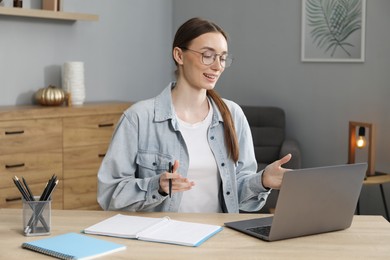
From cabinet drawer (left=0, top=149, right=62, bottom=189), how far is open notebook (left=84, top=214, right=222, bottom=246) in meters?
2.45

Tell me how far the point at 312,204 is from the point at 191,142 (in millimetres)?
680

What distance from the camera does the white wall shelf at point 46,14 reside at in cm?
485

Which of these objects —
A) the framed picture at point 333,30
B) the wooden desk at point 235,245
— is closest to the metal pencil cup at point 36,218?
the wooden desk at point 235,245

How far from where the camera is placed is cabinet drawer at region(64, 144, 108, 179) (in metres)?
5.02

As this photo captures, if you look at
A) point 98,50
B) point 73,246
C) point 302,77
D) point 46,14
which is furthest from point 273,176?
point 98,50

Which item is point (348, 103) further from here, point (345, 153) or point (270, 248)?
point (270, 248)

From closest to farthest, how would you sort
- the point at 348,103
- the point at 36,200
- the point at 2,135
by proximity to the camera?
the point at 36,200 < the point at 2,135 < the point at 348,103

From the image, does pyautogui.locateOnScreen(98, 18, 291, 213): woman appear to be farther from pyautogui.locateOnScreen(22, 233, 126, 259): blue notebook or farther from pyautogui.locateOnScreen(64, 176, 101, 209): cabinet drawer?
pyautogui.locateOnScreen(64, 176, 101, 209): cabinet drawer

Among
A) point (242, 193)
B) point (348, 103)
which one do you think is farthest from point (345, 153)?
point (242, 193)

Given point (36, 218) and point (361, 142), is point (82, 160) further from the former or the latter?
point (36, 218)

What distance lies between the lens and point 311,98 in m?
5.55

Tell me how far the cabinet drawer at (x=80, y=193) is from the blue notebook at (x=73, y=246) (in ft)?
9.55

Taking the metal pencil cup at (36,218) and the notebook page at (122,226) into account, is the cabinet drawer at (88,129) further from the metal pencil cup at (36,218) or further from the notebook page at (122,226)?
the metal pencil cup at (36,218)

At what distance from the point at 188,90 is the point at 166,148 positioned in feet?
0.80
